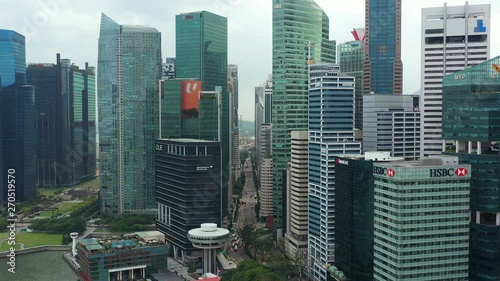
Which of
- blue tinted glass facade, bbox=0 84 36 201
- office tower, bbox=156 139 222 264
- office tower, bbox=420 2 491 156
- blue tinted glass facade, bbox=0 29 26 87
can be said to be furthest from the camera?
blue tinted glass facade, bbox=0 84 36 201

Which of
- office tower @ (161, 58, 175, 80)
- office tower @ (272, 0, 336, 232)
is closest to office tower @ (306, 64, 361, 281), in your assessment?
office tower @ (272, 0, 336, 232)

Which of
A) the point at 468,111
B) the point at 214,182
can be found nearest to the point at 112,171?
the point at 214,182

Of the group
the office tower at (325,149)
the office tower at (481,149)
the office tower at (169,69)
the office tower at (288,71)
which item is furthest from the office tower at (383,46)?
the office tower at (481,149)

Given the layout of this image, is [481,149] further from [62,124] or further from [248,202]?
[62,124]

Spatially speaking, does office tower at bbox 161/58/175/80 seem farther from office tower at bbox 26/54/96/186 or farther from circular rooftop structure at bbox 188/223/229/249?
circular rooftop structure at bbox 188/223/229/249

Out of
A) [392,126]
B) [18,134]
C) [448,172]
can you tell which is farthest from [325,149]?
[18,134]

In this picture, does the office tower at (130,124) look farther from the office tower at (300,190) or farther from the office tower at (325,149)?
the office tower at (325,149)
